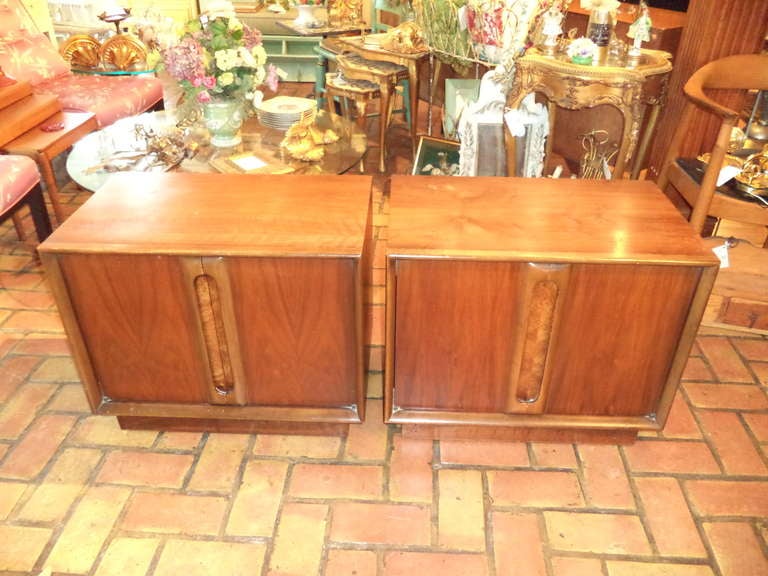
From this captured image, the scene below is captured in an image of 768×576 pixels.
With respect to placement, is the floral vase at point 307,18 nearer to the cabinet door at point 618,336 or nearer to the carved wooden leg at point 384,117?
the carved wooden leg at point 384,117

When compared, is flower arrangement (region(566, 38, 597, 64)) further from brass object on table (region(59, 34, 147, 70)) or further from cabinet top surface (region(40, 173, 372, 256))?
brass object on table (region(59, 34, 147, 70))

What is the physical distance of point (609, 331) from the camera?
1.56m

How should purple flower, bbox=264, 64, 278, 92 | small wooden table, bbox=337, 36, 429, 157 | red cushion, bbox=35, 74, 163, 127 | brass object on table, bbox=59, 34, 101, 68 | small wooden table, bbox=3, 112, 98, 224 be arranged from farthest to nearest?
brass object on table, bbox=59, 34, 101, 68, small wooden table, bbox=337, 36, 429, 157, red cushion, bbox=35, 74, 163, 127, small wooden table, bbox=3, 112, 98, 224, purple flower, bbox=264, 64, 278, 92

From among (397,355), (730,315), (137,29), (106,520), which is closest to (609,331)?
(397,355)

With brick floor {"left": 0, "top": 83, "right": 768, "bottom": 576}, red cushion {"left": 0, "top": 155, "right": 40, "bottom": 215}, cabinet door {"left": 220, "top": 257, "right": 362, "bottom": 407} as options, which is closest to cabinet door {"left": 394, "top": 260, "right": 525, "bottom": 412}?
cabinet door {"left": 220, "top": 257, "right": 362, "bottom": 407}

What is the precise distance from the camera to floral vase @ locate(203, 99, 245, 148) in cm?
244

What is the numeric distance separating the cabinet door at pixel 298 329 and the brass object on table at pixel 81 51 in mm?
3413

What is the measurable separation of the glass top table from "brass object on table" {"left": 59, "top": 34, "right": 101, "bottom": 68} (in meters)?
1.56

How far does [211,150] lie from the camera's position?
8.38 feet

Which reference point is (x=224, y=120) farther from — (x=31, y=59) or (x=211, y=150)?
(x=31, y=59)

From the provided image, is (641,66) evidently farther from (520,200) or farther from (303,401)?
(303,401)

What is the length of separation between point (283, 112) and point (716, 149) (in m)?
1.77

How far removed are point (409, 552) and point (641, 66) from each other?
2.13 meters

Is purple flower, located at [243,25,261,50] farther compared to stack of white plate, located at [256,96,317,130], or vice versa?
stack of white plate, located at [256,96,317,130]
